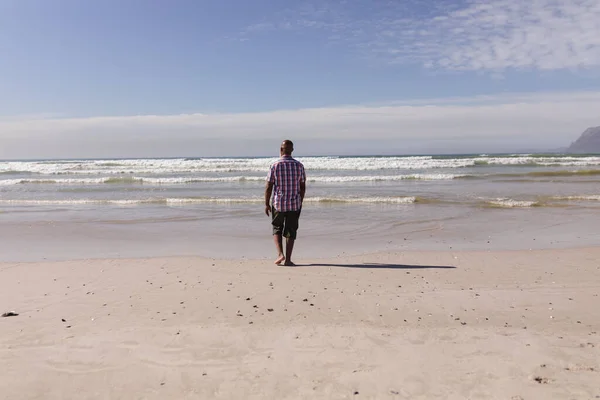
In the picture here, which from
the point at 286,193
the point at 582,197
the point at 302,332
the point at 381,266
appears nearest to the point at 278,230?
the point at 286,193

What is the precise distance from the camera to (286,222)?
659cm

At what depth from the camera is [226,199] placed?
50.7 feet

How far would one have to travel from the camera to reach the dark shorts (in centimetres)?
654

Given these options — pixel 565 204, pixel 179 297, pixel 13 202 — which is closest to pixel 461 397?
pixel 179 297

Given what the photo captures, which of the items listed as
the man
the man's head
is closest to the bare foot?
the man

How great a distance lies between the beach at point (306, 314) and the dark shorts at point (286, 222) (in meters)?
0.49

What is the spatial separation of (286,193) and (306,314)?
2.55 meters

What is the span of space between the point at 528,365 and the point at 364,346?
1.13 meters

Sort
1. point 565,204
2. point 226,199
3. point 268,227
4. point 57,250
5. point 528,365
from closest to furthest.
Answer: point 528,365 < point 57,250 < point 268,227 < point 565,204 < point 226,199

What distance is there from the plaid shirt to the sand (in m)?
0.97

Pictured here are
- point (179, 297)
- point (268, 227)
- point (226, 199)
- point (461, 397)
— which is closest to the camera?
point (461, 397)

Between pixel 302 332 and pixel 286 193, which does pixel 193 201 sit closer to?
pixel 286 193

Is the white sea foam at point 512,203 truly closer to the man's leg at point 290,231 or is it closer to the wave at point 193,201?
the wave at point 193,201

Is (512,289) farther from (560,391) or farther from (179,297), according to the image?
(179,297)
